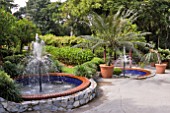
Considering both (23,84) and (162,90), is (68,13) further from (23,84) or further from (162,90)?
(162,90)

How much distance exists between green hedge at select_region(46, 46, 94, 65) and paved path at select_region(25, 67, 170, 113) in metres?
2.99

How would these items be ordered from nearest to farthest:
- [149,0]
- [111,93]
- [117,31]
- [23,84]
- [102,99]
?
[102,99]
[111,93]
[23,84]
[117,31]
[149,0]

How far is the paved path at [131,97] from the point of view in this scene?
6.03 metres

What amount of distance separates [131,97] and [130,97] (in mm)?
33

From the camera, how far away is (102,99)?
7.02 meters

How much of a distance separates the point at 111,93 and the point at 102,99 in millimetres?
786

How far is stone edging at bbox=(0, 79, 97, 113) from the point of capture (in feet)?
18.6

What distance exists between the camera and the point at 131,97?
7195 millimetres

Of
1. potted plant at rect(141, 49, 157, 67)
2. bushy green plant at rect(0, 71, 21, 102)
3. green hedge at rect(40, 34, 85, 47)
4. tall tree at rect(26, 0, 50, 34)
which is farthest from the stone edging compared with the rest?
tall tree at rect(26, 0, 50, 34)

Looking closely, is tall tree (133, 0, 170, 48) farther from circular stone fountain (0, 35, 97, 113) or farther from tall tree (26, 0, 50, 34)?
tall tree (26, 0, 50, 34)

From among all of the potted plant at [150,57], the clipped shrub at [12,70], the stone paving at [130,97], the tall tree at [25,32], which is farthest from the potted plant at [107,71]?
the tall tree at [25,32]

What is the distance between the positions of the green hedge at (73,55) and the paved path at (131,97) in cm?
299

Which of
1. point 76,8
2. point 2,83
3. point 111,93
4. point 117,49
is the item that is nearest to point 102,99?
point 111,93

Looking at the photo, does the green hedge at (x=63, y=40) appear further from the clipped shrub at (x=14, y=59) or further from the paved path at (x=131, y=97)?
the paved path at (x=131, y=97)
